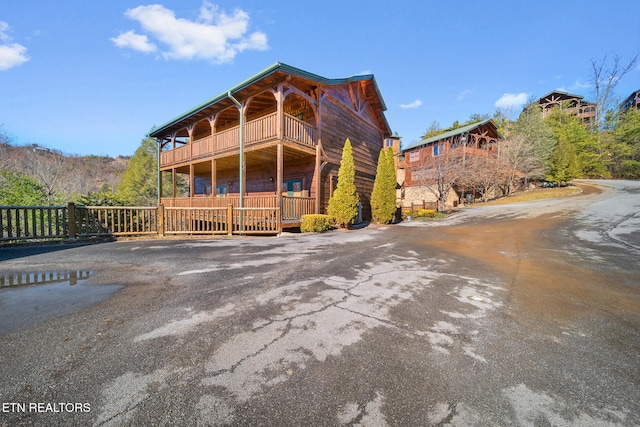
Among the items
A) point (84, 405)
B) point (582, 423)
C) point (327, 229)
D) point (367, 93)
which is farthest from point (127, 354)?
point (367, 93)

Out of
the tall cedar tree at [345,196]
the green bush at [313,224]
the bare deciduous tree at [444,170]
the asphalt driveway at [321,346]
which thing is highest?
the bare deciduous tree at [444,170]

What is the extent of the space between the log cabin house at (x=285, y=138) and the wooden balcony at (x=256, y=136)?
0.04 metres

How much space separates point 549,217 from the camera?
1254cm

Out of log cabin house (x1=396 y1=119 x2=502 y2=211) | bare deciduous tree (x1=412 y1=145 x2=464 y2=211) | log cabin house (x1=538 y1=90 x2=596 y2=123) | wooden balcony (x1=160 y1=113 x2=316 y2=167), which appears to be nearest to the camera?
wooden balcony (x1=160 y1=113 x2=316 y2=167)

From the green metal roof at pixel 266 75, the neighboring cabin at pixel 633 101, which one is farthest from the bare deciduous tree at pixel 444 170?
the neighboring cabin at pixel 633 101

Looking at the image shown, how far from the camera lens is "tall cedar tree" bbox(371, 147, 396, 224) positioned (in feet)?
46.1

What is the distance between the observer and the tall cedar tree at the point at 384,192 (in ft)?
46.1

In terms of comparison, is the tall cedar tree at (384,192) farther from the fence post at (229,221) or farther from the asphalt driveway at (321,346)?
the asphalt driveway at (321,346)

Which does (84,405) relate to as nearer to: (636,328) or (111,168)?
(636,328)

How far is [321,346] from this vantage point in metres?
2.18

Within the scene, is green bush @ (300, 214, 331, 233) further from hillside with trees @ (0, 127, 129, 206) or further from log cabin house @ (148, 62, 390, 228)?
hillside with trees @ (0, 127, 129, 206)

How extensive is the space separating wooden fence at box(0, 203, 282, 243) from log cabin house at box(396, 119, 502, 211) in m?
17.0

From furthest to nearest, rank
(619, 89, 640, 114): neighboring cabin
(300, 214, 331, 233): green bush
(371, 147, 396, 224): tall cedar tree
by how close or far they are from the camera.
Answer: (619, 89, 640, 114): neighboring cabin
(371, 147, 396, 224): tall cedar tree
(300, 214, 331, 233): green bush

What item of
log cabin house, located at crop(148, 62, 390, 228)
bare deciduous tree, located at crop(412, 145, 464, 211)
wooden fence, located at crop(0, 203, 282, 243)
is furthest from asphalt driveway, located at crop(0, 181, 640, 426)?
bare deciduous tree, located at crop(412, 145, 464, 211)
